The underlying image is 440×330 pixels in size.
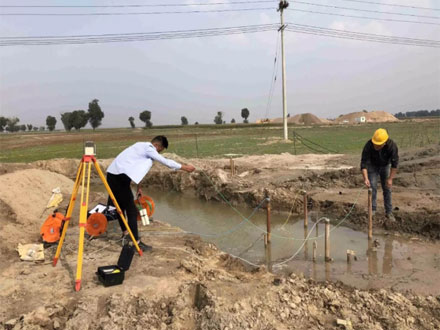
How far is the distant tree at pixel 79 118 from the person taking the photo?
82.3m

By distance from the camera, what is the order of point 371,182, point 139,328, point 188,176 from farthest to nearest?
1. point 188,176
2. point 371,182
3. point 139,328

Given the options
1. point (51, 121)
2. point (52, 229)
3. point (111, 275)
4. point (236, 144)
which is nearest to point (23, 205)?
point (52, 229)

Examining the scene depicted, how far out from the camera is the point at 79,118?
8231 cm

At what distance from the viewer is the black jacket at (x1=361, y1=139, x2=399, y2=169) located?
6820 millimetres

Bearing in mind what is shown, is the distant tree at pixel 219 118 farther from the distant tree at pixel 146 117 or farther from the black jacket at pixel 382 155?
the black jacket at pixel 382 155

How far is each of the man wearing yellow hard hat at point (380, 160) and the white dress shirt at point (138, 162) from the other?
13.9 ft

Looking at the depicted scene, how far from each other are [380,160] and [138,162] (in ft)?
16.6

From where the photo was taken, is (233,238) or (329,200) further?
(329,200)

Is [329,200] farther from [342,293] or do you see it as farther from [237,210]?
[342,293]

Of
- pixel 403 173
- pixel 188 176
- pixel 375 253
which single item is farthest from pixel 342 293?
pixel 188 176

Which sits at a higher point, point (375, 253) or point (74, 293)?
point (74, 293)

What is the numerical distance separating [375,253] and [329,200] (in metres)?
3.01

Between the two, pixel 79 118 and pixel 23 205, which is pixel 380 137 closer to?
pixel 23 205

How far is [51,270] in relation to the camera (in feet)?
15.5
